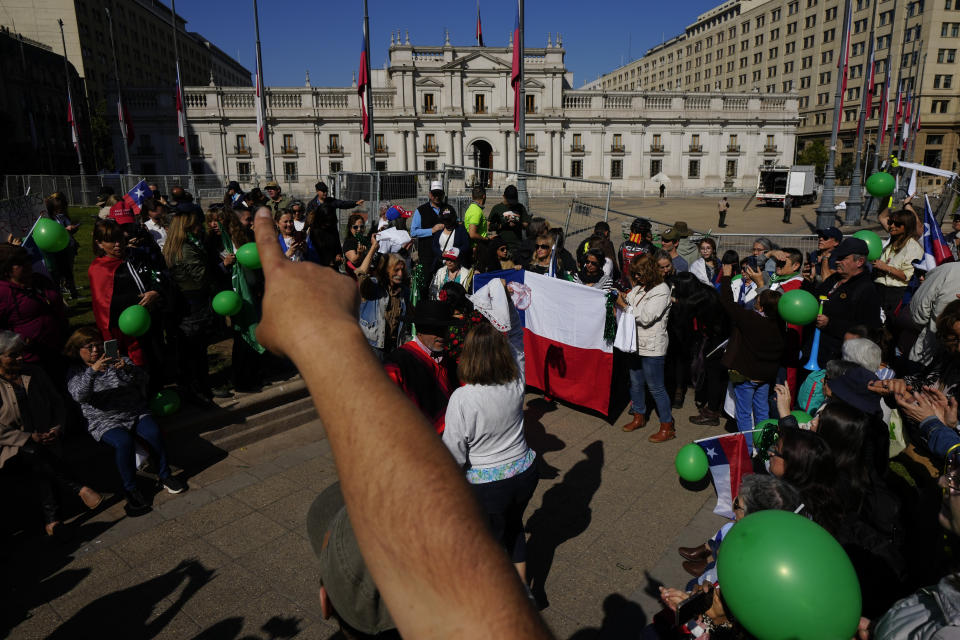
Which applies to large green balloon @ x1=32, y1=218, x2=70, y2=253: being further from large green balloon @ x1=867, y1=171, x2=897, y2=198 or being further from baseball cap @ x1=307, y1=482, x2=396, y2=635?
large green balloon @ x1=867, y1=171, x2=897, y2=198

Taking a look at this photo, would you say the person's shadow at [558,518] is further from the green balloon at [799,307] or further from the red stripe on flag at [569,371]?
the green balloon at [799,307]

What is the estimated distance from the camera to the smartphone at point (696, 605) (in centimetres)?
275

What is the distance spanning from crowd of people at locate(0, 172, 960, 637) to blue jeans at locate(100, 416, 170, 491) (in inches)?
0.7

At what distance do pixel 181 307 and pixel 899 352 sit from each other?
25.4 ft

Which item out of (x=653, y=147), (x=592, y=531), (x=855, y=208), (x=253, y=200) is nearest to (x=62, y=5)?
(x=653, y=147)

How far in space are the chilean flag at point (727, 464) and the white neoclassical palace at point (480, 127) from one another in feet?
187

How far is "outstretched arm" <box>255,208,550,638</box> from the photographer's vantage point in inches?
24.9

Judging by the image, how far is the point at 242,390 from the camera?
6.77m

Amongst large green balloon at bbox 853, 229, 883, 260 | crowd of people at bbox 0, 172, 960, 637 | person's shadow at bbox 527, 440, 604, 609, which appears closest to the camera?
crowd of people at bbox 0, 172, 960, 637

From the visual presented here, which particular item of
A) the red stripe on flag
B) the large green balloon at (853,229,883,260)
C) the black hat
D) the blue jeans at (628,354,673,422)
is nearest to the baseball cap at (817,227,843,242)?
the large green balloon at (853,229,883,260)

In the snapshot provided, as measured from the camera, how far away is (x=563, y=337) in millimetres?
7266

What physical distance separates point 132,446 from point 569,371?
475 centimetres

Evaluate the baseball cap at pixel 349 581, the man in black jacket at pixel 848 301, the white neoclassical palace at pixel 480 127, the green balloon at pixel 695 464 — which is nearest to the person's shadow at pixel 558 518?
the green balloon at pixel 695 464

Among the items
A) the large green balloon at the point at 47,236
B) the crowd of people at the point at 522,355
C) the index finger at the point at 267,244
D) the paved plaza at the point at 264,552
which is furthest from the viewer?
the large green balloon at the point at 47,236
